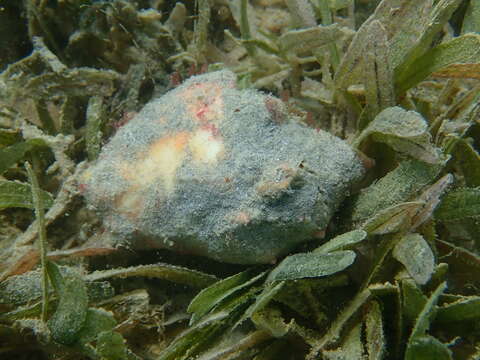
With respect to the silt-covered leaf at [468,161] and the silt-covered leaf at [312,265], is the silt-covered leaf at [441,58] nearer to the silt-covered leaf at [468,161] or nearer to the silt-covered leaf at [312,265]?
the silt-covered leaf at [468,161]

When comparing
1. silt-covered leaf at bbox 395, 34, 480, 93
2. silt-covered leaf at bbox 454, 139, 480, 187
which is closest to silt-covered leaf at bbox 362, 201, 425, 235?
silt-covered leaf at bbox 454, 139, 480, 187

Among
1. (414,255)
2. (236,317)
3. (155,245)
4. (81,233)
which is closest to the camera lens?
(414,255)

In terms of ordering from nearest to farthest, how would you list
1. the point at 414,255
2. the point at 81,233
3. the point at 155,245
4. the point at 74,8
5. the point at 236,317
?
the point at 414,255, the point at 236,317, the point at 155,245, the point at 81,233, the point at 74,8

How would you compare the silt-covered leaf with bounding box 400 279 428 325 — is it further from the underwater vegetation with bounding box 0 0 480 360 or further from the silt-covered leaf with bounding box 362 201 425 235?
the silt-covered leaf with bounding box 362 201 425 235

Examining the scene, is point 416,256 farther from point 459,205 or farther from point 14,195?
point 14,195

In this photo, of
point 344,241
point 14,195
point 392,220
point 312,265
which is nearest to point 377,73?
point 392,220

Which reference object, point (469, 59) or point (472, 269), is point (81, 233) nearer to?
point (472, 269)

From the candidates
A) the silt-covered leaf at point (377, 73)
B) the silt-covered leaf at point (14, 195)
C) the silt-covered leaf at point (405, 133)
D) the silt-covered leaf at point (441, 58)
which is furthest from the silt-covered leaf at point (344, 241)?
the silt-covered leaf at point (14, 195)

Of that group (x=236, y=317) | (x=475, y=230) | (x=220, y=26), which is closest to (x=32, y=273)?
(x=236, y=317)
